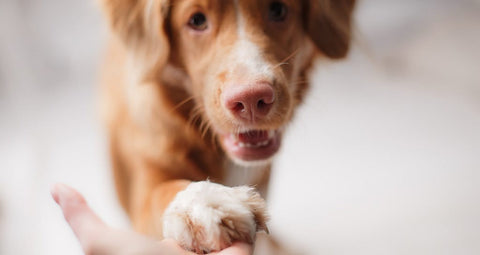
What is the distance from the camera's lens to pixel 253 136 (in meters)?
0.96

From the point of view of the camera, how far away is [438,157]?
149cm

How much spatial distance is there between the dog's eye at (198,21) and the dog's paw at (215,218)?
1.30 ft

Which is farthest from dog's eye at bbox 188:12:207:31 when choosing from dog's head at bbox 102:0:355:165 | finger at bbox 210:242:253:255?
finger at bbox 210:242:253:255

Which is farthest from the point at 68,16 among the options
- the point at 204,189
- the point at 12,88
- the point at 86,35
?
the point at 204,189

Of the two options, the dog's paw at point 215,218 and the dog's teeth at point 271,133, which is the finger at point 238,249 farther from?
the dog's teeth at point 271,133

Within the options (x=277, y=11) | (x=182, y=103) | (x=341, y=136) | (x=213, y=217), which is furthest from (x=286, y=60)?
(x=341, y=136)

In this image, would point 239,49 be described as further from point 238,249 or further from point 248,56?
point 238,249

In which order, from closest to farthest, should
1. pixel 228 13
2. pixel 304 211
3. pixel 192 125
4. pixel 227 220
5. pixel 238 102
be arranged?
1. pixel 227 220
2. pixel 238 102
3. pixel 228 13
4. pixel 192 125
5. pixel 304 211

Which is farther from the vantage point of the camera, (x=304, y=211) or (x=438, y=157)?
(x=438, y=157)

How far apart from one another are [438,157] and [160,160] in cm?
82

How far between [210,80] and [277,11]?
0.18 m

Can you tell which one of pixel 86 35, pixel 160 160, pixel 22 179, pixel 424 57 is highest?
pixel 424 57

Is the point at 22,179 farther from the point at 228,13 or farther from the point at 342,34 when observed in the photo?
the point at 342,34

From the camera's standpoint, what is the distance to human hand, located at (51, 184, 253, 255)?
57 centimetres
